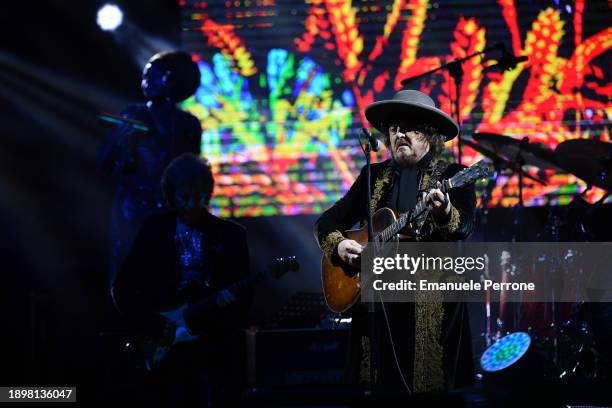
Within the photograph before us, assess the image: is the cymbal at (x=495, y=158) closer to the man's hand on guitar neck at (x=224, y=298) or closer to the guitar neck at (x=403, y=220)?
the man's hand on guitar neck at (x=224, y=298)

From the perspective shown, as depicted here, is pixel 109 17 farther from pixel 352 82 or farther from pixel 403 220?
pixel 403 220

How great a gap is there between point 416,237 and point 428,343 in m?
0.50

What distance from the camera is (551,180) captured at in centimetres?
801

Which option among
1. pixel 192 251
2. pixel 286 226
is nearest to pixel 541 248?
pixel 286 226

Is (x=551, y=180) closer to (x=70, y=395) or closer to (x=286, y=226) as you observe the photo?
(x=286, y=226)

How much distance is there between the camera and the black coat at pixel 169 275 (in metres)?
5.20

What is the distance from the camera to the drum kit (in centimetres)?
630

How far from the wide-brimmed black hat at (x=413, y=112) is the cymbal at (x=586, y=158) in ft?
9.47

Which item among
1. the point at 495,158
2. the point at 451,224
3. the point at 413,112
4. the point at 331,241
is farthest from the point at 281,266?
the point at 495,158

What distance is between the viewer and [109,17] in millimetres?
7934

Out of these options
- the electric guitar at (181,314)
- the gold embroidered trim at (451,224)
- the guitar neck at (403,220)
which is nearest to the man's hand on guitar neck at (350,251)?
the guitar neck at (403,220)

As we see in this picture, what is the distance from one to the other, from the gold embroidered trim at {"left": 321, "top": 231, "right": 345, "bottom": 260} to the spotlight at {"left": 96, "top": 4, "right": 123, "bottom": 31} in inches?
176

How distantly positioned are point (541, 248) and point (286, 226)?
2465 mm

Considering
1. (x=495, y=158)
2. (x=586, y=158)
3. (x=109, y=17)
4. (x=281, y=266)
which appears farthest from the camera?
(x=109, y=17)
